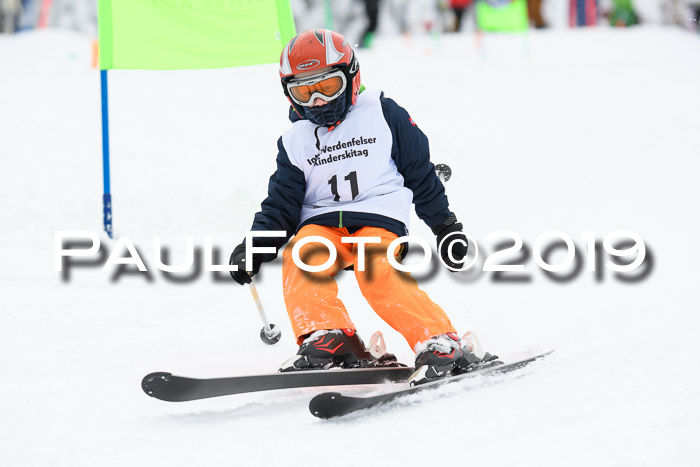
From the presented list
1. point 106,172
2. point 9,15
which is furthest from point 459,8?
point 106,172

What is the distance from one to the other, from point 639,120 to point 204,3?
6.62 meters

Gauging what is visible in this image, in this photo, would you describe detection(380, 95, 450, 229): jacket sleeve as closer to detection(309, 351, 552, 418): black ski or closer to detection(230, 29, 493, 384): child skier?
detection(230, 29, 493, 384): child skier

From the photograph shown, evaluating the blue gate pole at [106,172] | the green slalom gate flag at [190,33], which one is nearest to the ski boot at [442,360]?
the green slalom gate flag at [190,33]

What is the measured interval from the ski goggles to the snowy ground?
3.93 feet

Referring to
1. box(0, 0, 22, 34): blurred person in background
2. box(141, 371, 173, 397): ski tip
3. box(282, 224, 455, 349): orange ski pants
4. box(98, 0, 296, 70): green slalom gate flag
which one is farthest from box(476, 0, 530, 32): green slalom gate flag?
box(141, 371, 173, 397): ski tip

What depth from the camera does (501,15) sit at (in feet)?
45.6

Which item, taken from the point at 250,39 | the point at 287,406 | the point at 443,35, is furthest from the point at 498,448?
the point at 443,35

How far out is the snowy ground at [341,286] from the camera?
8.20ft

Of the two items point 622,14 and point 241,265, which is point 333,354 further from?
point 622,14

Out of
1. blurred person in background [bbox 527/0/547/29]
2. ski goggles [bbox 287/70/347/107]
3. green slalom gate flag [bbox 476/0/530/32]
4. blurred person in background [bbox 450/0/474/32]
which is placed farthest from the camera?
blurred person in background [bbox 527/0/547/29]

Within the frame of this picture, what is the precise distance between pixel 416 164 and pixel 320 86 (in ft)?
1.81

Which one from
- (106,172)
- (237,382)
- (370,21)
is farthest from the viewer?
(370,21)

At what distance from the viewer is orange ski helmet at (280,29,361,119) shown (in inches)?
126

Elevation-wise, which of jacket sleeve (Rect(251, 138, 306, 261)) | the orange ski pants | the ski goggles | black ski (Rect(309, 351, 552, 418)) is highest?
the ski goggles
